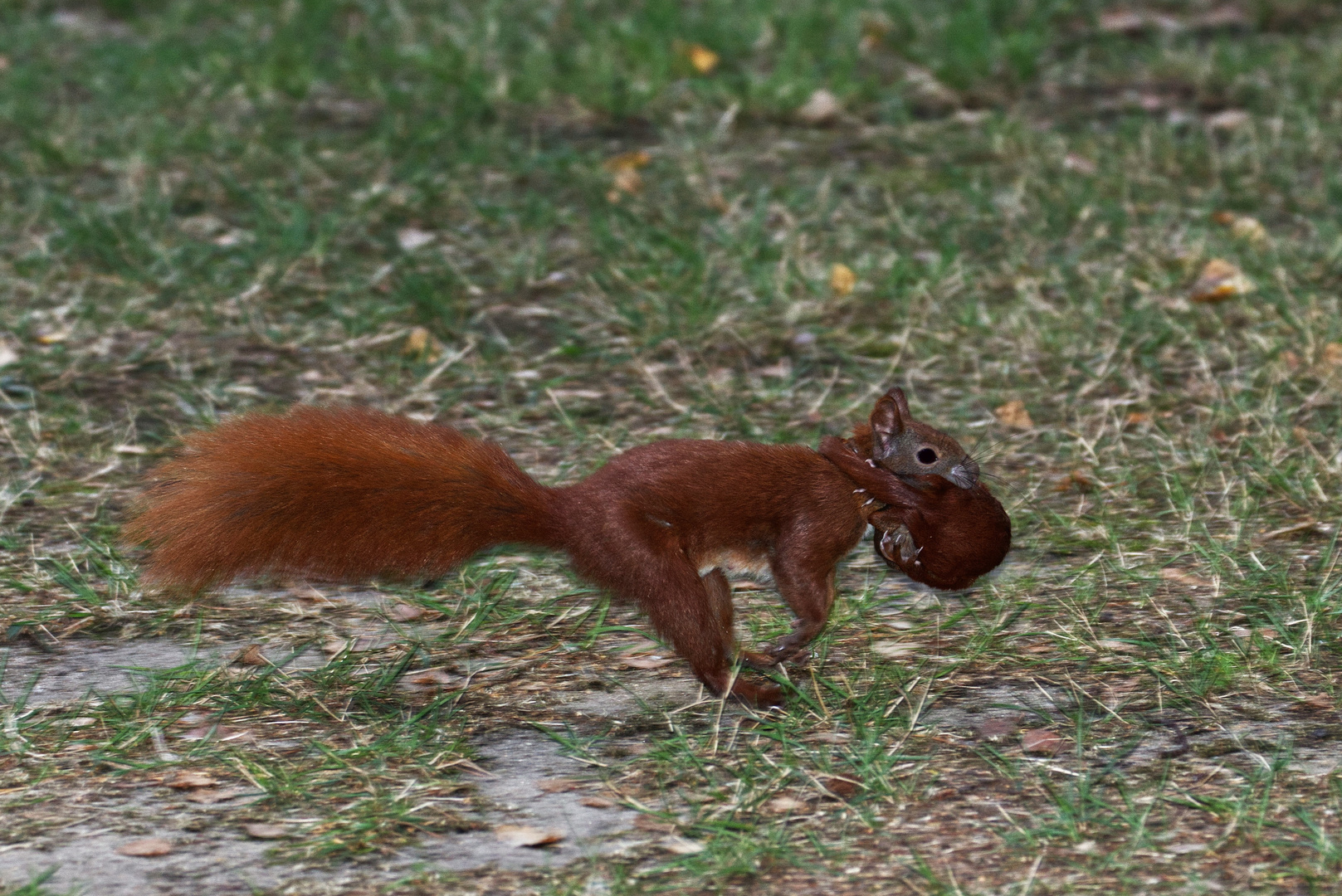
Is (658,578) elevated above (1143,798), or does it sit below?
above

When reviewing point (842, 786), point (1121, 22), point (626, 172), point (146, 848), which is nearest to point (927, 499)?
point (842, 786)

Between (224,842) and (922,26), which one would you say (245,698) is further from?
(922,26)

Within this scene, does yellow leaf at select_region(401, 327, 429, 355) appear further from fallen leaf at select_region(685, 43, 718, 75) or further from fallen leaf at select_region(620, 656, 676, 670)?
fallen leaf at select_region(685, 43, 718, 75)

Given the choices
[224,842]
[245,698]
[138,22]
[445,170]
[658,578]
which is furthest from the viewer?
[138,22]

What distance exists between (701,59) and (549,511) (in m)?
4.42

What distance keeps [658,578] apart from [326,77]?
4767 mm

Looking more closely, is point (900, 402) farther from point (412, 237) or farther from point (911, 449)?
point (412, 237)

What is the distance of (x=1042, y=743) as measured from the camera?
3.07 m

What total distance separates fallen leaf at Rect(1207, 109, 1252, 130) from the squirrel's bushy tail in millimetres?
4554

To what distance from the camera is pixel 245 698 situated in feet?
10.8

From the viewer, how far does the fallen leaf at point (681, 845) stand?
2.73 metres

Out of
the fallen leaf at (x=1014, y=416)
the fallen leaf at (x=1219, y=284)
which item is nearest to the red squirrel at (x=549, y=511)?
Result: the fallen leaf at (x=1014, y=416)

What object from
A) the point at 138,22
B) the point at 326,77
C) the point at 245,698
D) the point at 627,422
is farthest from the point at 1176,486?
the point at 138,22

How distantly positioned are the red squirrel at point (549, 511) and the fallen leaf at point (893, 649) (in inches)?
10.9
